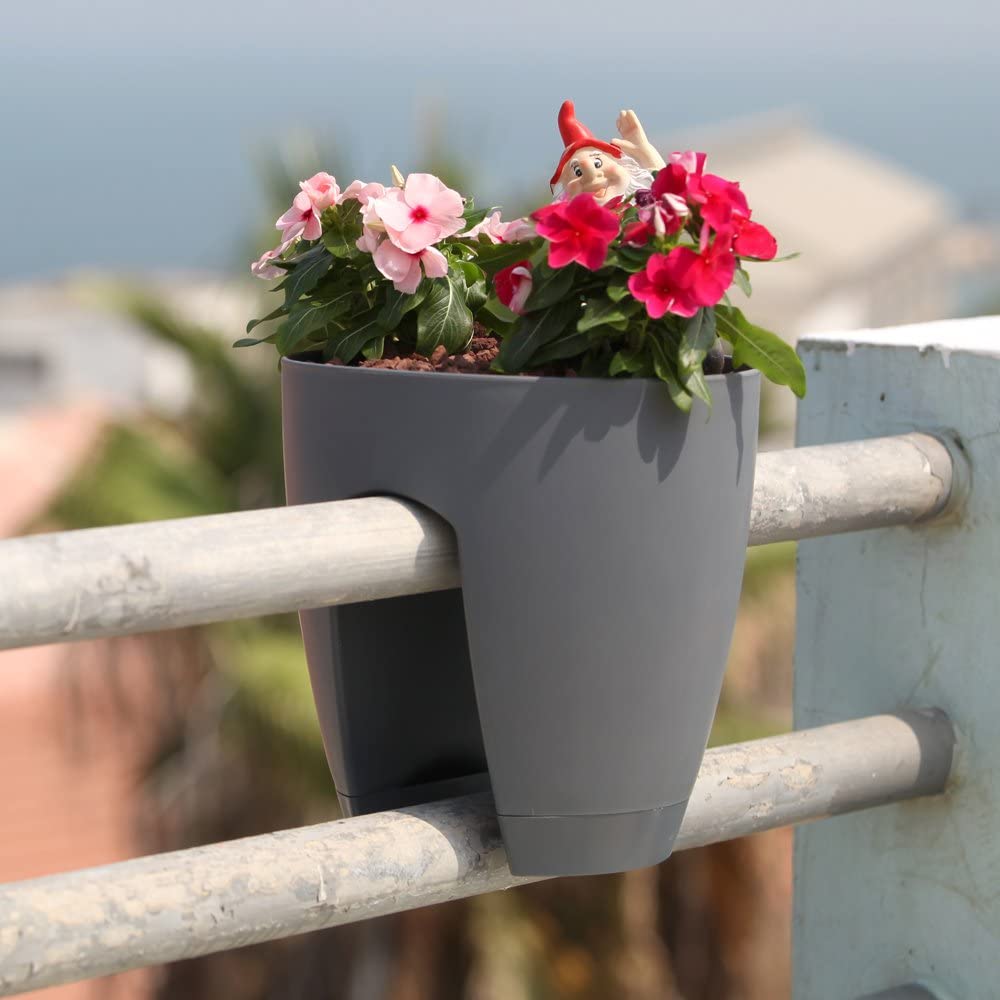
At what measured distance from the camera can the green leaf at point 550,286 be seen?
2.67ft

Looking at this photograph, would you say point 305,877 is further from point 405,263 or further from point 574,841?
point 405,263

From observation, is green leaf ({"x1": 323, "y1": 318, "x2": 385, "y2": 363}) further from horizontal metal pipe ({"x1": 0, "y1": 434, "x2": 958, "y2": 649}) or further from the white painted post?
the white painted post

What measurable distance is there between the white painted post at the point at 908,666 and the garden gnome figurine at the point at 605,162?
31 centimetres

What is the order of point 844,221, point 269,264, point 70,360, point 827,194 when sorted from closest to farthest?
point 269,264
point 70,360
point 844,221
point 827,194

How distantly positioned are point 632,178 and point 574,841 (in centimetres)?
41

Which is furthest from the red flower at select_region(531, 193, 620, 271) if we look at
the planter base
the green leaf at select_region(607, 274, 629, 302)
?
the planter base

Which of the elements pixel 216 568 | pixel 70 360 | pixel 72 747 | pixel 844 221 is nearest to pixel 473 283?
pixel 216 568

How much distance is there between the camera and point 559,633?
820 mm

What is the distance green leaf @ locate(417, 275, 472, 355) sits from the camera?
2.88 feet

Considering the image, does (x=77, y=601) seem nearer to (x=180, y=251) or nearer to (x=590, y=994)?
(x=590, y=994)

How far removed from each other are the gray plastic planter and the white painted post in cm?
32

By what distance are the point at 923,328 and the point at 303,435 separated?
23.0 inches

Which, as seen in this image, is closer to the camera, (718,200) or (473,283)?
(718,200)

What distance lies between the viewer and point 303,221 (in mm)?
908
